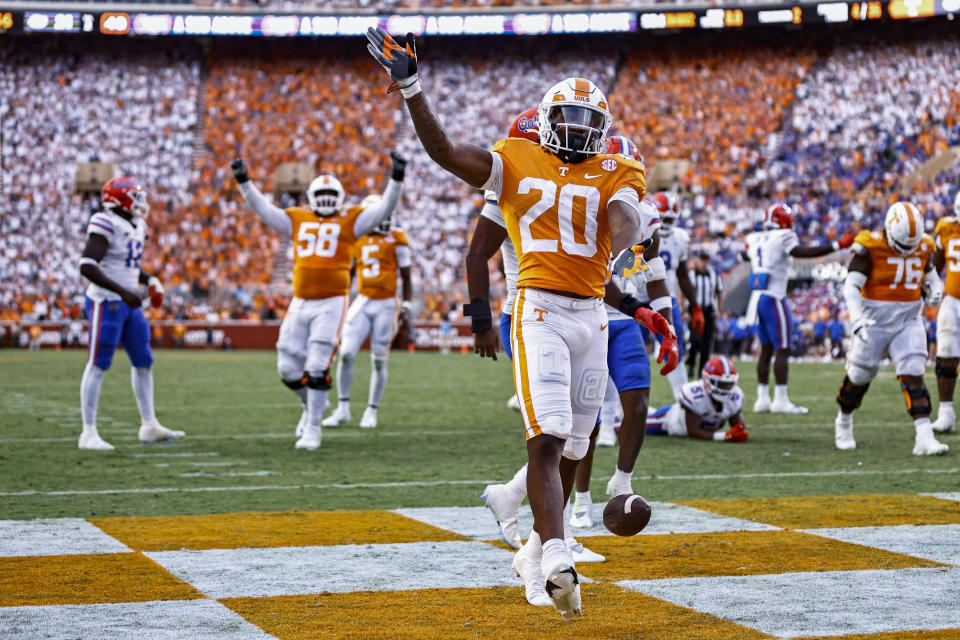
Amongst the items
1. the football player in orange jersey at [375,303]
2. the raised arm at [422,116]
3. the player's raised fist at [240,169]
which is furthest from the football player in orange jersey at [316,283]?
the raised arm at [422,116]

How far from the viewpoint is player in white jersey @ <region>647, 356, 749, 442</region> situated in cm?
988

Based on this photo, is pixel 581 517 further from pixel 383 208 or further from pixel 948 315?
pixel 948 315

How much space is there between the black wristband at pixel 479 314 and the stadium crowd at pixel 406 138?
24834 millimetres

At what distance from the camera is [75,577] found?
4594 millimetres

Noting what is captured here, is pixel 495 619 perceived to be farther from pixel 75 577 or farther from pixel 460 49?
pixel 460 49

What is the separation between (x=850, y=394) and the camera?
9.02 metres

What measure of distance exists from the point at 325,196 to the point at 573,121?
5429 millimetres

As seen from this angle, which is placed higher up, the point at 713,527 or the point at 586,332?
the point at 586,332

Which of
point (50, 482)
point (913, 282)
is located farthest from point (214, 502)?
point (913, 282)

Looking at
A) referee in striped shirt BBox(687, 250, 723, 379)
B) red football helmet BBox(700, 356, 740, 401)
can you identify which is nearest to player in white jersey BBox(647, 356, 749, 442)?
red football helmet BBox(700, 356, 740, 401)

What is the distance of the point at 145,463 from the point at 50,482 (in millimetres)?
1096

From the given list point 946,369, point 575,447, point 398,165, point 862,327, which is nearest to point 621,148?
point 575,447

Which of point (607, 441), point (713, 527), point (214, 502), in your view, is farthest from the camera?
point (607, 441)

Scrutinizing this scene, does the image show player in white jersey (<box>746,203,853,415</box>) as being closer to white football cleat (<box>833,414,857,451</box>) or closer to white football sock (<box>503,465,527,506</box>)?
white football cleat (<box>833,414,857,451</box>)
